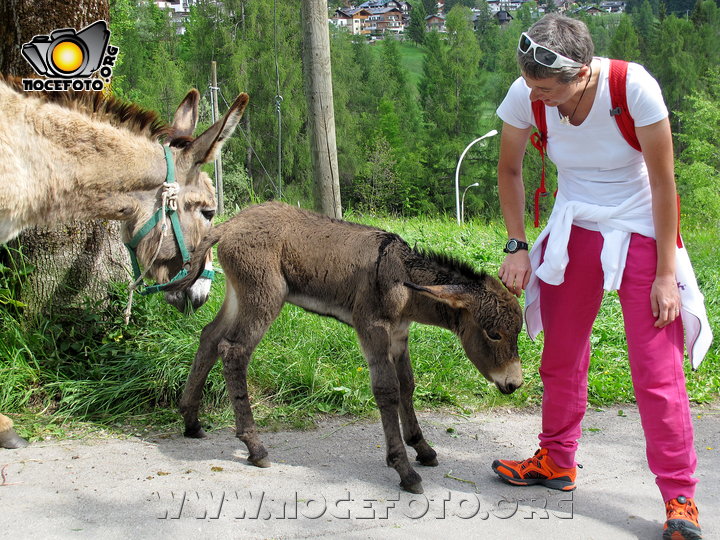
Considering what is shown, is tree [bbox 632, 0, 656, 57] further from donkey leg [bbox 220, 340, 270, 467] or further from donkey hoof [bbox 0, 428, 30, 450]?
donkey hoof [bbox 0, 428, 30, 450]

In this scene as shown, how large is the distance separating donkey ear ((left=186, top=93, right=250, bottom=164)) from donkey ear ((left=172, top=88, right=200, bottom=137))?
0.36 meters

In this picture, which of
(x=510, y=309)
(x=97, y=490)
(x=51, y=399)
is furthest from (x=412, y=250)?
(x=51, y=399)

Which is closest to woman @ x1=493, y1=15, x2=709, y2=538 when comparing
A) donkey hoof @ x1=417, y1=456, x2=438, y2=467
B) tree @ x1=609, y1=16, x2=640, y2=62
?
donkey hoof @ x1=417, y1=456, x2=438, y2=467

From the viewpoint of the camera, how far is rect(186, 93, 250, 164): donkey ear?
3.93 meters

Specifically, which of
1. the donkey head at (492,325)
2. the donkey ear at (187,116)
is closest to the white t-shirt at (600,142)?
the donkey head at (492,325)

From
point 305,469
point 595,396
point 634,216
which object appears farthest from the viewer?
point 595,396

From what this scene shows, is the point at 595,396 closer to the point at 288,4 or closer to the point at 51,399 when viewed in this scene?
the point at 51,399

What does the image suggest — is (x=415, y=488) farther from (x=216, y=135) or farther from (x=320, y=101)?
(x=320, y=101)

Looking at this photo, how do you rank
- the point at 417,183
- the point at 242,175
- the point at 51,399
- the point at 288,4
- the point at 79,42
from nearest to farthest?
1. the point at 51,399
2. the point at 79,42
3. the point at 242,175
4. the point at 288,4
5. the point at 417,183

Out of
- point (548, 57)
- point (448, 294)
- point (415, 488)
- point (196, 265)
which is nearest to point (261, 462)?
point (415, 488)

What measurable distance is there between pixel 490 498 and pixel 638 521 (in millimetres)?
721

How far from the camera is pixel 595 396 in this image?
547 centimetres

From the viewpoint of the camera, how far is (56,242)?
5.12 meters

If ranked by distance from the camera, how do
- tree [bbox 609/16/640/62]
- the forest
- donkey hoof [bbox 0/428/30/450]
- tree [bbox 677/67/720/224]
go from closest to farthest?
donkey hoof [bbox 0/428/30/450] < the forest < tree [bbox 677/67/720/224] < tree [bbox 609/16/640/62]
